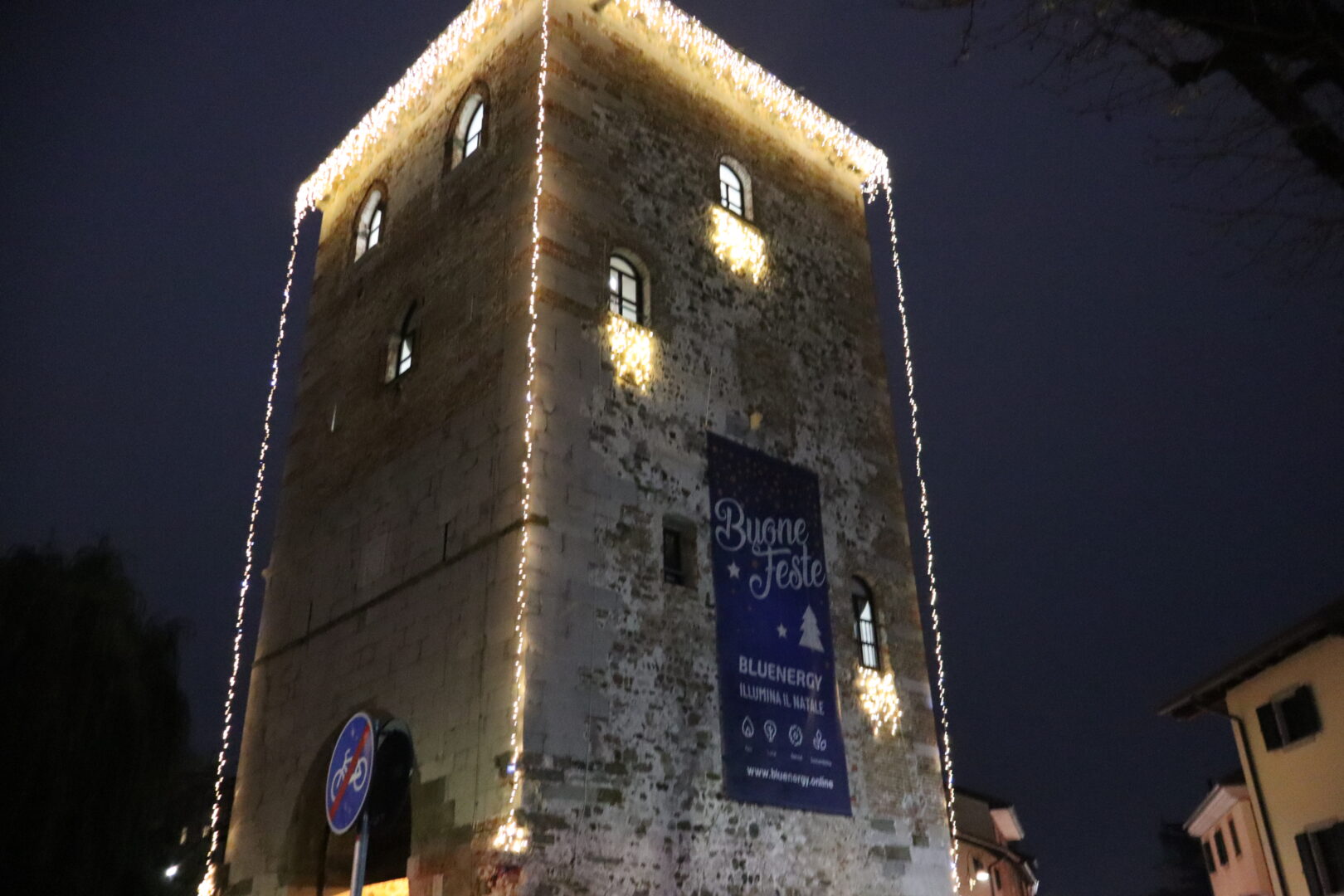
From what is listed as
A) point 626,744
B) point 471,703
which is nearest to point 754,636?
point 626,744

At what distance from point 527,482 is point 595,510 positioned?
2.52 feet

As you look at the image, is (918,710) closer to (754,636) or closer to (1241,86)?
(754,636)

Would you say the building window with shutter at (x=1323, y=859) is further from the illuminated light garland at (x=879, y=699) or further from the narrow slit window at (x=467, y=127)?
the narrow slit window at (x=467, y=127)

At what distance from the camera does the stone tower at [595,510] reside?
10.1m

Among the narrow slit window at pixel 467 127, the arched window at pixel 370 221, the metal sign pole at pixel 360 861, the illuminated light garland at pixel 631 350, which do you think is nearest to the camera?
the metal sign pole at pixel 360 861

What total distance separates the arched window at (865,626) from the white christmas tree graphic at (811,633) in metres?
0.81

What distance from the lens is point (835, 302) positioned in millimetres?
15242

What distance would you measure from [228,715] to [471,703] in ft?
18.6

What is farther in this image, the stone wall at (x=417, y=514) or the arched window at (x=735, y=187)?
the arched window at (x=735, y=187)

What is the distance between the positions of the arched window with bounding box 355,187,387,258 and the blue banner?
6136 millimetres

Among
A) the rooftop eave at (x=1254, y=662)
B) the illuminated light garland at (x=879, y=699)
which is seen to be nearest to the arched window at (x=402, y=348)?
the illuminated light garland at (x=879, y=699)

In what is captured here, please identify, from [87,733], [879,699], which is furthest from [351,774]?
[879,699]

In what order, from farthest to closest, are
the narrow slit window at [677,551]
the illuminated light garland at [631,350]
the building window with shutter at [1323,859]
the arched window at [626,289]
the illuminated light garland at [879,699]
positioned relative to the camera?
1. the building window with shutter at [1323,859]
2. the illuminated light garland at [879,699]
3. the arched window at [626,289]
4. the illuminated light garland at [631,350]
5. the narrow slit window at [677,551]

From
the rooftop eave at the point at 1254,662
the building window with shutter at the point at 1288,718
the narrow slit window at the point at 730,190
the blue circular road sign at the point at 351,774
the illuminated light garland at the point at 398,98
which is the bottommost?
the blue circular road sign at the point at 351,774
